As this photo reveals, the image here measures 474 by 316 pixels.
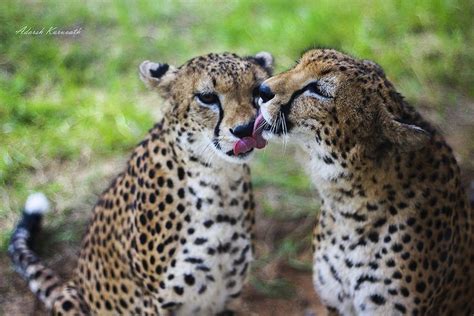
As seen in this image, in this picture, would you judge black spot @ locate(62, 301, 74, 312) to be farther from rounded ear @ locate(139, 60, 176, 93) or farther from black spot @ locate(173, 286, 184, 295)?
rounded ear @ locate(139, 60, 176, 93)

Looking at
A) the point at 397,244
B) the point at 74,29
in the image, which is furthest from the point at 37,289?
the point at 74,29

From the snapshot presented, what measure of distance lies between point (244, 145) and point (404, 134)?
0.54m

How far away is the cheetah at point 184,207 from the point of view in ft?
8.56

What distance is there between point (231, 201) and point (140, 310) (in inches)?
24.0

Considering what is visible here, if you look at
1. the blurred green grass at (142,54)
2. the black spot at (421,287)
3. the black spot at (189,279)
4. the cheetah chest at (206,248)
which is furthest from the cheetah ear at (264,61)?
the blurred green grass at (142,54)

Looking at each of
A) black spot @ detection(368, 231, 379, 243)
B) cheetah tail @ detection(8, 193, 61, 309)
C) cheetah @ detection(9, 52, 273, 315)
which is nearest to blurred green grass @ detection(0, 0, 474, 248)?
cheetah tail @ detection(8, 193, 61, 309)

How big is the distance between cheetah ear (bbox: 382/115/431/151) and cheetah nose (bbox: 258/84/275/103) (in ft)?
1.18

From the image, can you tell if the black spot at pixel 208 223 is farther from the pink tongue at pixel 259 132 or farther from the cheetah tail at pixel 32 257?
the cheetah tail at pixel 32 257

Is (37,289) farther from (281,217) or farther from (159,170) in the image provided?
(281,217)

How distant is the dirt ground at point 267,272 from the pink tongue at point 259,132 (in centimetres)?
85

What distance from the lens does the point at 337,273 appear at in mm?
2660

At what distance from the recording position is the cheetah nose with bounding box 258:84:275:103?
236 cm

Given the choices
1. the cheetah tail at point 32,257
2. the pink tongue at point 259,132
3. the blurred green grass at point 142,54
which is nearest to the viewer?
the pink tongue at point 259,132

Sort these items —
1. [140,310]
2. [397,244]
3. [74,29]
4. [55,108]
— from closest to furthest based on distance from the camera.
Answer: [397,244], [140,310], [55,108], [74,29]
